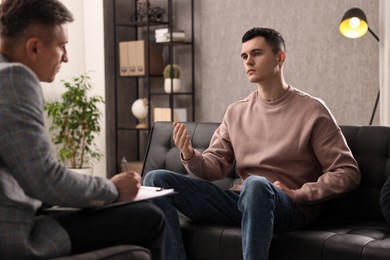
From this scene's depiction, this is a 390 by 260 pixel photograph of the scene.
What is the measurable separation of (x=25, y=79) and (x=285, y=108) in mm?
1586

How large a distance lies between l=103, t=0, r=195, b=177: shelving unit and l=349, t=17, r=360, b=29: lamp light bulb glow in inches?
74.8

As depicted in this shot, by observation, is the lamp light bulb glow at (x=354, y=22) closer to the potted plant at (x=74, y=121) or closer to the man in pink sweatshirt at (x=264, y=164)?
the man in pink sweatshirt at (x=264, y=164)

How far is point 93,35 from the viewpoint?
630cm

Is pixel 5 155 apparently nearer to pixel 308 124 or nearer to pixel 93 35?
pixel 308 124

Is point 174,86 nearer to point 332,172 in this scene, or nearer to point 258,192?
point 332,172

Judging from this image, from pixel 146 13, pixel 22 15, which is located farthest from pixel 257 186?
pixel 146 13

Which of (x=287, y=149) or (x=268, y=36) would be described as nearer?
(x=287, y=149)

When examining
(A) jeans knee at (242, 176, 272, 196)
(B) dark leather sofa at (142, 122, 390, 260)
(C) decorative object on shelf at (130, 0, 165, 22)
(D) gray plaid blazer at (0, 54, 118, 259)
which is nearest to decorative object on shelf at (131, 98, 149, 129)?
(C) decorative object on shelf at (130, 0, 165, 22)

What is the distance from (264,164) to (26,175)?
4.98 feet

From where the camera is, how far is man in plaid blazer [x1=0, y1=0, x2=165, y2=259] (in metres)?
1.73

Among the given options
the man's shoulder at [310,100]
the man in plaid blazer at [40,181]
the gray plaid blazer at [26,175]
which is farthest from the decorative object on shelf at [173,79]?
the gray plaid blazer at [26,175]

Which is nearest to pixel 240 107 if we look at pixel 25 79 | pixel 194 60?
pixel 25 79

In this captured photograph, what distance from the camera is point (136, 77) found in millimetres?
6176

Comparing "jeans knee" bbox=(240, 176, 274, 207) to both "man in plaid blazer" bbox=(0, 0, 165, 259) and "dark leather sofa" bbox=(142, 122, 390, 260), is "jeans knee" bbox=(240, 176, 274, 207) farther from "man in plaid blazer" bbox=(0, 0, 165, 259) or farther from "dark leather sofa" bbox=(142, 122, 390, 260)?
"man in plaid blazer" bbox=(0, 0, 165, 259)
